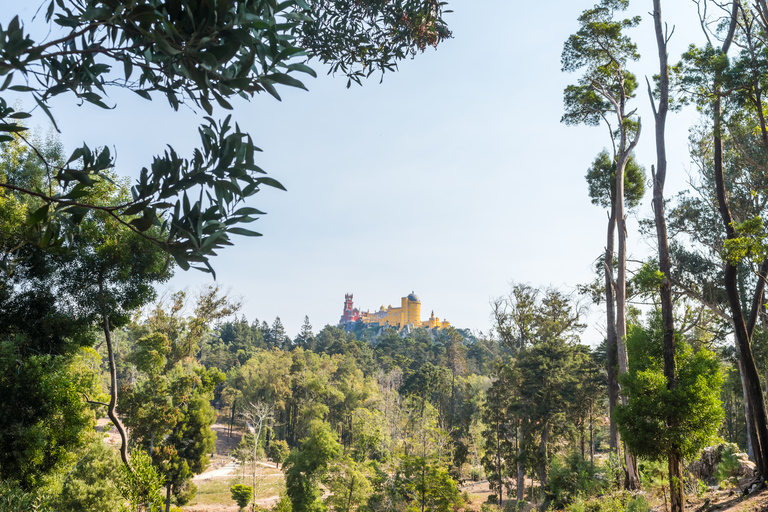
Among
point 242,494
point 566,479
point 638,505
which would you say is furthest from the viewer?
point 242,494

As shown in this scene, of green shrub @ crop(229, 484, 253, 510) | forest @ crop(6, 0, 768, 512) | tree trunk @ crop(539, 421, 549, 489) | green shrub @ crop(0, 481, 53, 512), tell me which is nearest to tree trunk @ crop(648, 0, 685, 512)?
forest @ crop(6, 0, 768, 512)

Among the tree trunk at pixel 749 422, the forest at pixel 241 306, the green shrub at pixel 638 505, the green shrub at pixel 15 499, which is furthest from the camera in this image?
the tree trunk at pixel 749 422

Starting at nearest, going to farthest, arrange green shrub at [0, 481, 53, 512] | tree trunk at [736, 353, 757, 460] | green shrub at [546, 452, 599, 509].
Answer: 1. green shrub at [0, 481, 53, 512]
2. tree trunk at [736, 353, 757, 460]
3. green shrub at [546, 452, 599, 509]

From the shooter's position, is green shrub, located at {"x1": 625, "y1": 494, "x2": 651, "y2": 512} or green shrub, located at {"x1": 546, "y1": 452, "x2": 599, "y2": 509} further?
green shrub, located at {"x1": 546, "y1": 452, "x2": 599, "y2": 509}

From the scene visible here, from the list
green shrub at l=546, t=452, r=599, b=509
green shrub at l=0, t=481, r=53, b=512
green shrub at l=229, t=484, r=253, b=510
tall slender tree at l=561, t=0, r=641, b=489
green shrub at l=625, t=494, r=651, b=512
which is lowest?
green shrub at l=229, t=484, r=253, b=510

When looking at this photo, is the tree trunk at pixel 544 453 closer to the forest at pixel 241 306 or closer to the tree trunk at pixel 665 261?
the forest at pixel 241 306

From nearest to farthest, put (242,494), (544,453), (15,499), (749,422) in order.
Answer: (15,499), (749,422), (544,453), (242,494)

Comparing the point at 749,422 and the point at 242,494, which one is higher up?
the point at 749,422

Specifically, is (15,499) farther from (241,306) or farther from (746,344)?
(241,306)

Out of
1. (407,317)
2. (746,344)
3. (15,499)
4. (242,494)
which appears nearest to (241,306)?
(242,494)

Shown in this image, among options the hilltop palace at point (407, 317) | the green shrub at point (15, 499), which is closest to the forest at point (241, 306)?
the green shrub at point (15, 499)

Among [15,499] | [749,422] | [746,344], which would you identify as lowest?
[15,499]

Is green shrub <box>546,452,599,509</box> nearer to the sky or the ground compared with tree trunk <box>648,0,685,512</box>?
nearer to the ground

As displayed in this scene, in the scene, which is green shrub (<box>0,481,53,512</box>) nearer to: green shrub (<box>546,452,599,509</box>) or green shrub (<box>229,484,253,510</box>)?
green shrub (<box>546,452,599,509</box>)
